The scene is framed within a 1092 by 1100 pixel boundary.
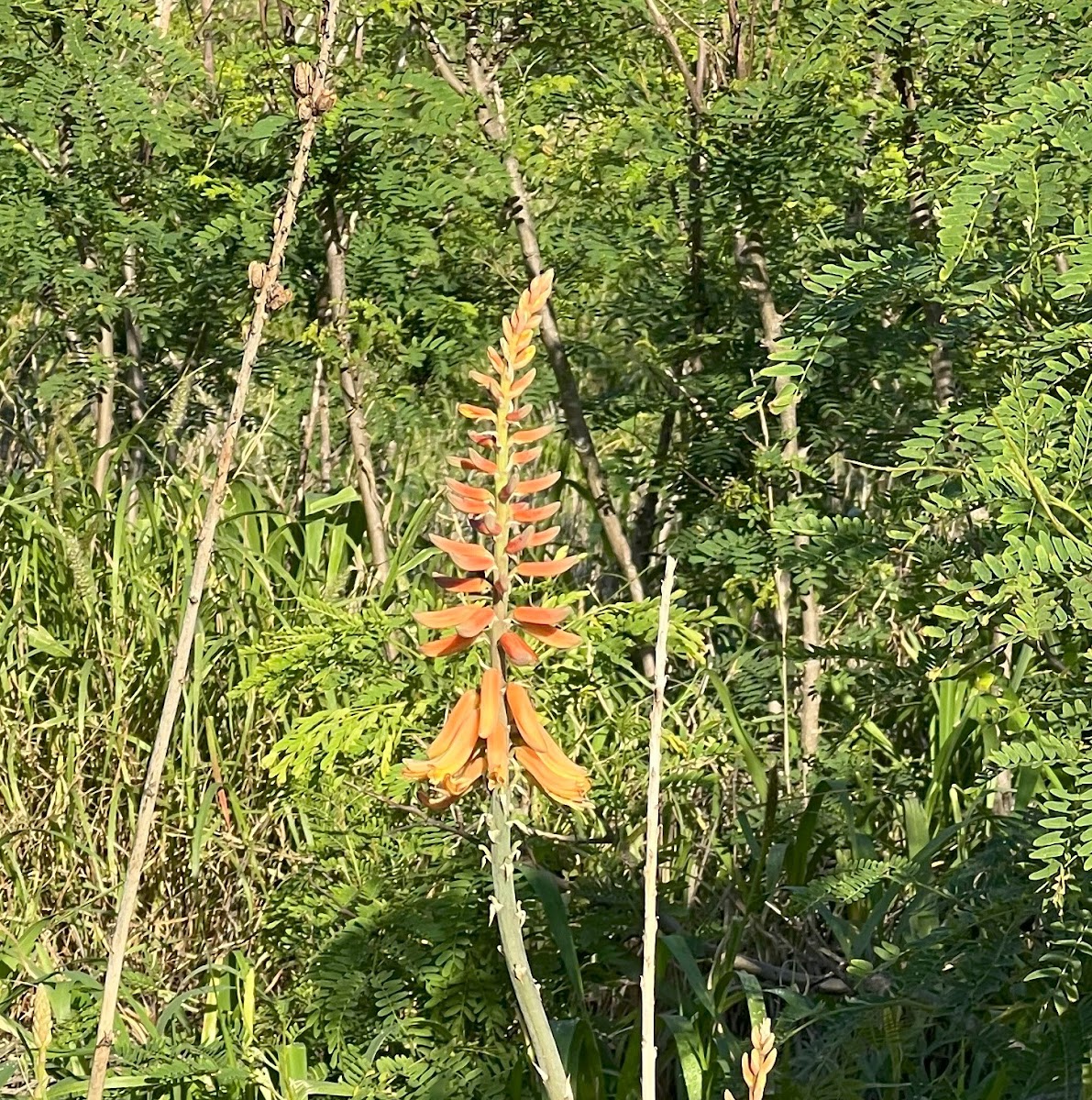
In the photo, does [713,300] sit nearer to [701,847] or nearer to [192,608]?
[701,847]

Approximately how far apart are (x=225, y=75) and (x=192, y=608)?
11.2 feet

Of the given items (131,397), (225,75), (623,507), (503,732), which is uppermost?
(225,75)

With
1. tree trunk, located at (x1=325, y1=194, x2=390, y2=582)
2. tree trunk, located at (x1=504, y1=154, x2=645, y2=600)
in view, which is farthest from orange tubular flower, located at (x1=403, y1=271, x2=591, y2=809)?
tree trunk, located at (x1=325, y1=194, x2=390, y2=582)

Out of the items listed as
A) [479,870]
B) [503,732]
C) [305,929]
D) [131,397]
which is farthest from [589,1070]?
[131,397]

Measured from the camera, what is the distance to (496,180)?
3.76m

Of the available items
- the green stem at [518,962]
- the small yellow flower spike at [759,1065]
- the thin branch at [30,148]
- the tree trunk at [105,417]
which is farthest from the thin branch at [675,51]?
the small yellow flower spike at [759,1065]

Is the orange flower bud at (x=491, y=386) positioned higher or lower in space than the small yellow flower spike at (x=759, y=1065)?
higher

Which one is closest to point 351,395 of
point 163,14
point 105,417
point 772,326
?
point 105,417

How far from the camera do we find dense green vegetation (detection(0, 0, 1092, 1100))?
8.93 feet

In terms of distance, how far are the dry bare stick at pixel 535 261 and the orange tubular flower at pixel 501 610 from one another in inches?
102

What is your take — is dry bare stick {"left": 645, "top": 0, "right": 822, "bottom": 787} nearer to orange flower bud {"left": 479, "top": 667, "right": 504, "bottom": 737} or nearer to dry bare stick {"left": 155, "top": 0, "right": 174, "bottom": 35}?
dry bare stick {"left": 155, "top": 0, "right": 174, "bottom": 35}

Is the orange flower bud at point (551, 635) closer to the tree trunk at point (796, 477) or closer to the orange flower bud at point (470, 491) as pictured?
the orange flower bud at point (470, 491)

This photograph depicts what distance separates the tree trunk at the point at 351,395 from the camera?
4.09m

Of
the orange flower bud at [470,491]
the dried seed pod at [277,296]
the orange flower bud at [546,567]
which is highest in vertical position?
the dried seed pod at [277,296]
